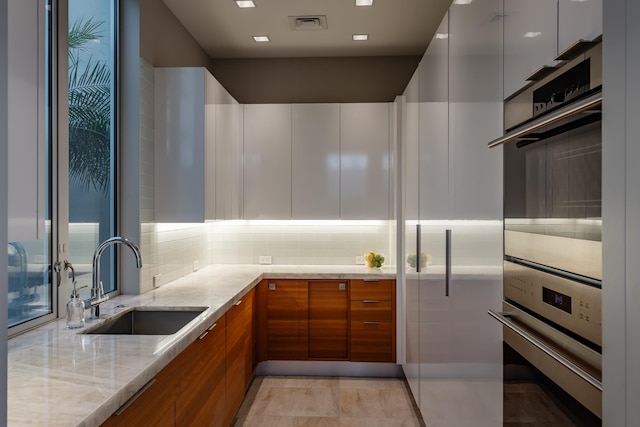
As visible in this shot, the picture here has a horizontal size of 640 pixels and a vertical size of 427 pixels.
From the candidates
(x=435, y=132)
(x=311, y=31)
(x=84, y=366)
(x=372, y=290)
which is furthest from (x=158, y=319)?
(x=311, y=31)

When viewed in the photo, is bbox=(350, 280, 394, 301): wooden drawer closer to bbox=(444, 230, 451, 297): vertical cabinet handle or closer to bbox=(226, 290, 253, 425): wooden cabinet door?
bbox=(226, 290, 253, 425): wooden cabinet door

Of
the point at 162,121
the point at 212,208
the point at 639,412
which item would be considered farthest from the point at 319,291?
the point at 639,412

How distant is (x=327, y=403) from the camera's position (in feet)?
11.6

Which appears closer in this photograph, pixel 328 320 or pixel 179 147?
pixel 179 147

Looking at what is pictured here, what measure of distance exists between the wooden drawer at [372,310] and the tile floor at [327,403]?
0.53m

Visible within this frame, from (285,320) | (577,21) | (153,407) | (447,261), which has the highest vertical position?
(577,21)

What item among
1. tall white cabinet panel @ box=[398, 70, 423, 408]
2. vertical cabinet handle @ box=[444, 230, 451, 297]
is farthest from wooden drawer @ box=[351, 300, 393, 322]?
vertical cabinet handle @ box=[444, 230, 451, 297]

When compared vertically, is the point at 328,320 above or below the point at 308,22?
below

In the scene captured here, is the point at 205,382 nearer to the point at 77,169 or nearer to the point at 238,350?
the point at 238,350

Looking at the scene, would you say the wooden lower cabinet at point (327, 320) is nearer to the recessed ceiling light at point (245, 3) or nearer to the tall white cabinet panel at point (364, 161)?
the tall white cabinet panel at point (364, 161)

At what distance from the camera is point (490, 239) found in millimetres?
1667

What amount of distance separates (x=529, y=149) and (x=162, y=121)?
250 cm

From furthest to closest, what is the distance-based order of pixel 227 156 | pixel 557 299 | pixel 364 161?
pixel 364 161
pixel 227 156
pixel 557 299

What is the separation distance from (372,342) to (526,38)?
3089mm
